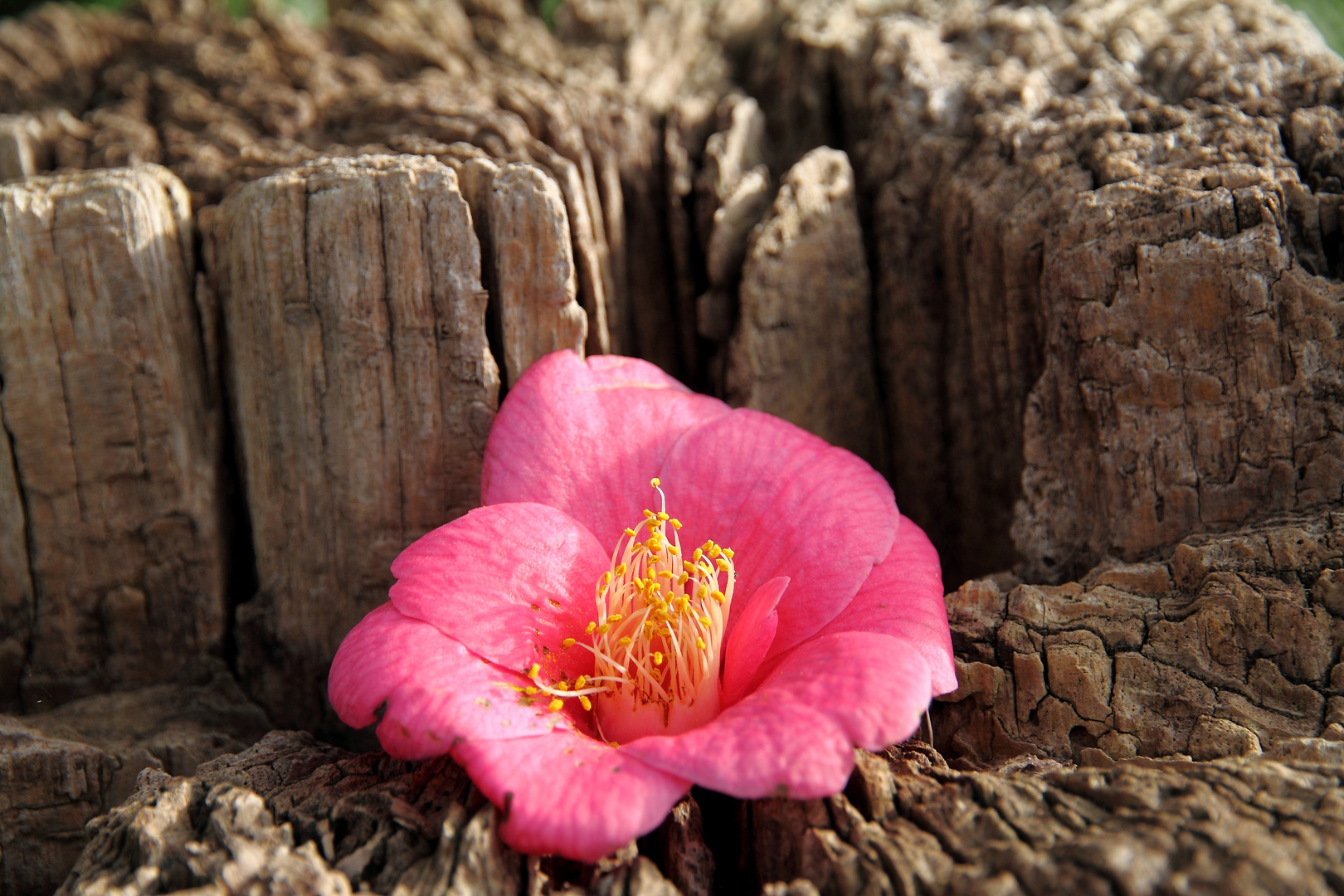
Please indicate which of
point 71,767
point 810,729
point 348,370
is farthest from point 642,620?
point 71,767

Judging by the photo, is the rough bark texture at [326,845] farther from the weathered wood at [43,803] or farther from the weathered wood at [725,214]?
the weathered wood at [725,214]

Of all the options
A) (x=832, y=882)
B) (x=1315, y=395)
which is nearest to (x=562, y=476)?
(x=832, y=882)

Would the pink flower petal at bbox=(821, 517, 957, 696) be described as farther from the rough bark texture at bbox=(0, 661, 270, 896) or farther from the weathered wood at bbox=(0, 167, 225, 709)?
the weathered wood at bbox=(0, 167, 225, 709)

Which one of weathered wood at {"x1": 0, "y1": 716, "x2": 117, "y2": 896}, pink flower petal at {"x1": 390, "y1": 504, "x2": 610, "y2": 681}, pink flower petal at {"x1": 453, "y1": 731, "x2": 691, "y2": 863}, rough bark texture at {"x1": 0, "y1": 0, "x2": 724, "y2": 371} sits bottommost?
weathered wood at {"x1": 0, "y1": 716, "x2": 117, "y2": 896}

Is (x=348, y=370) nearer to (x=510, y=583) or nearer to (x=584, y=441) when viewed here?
(x=584, y=441)

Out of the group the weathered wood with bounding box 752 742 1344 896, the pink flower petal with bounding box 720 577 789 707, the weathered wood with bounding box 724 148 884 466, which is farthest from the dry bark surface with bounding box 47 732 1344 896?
the weathered wood with bounding box 724 148 884 466

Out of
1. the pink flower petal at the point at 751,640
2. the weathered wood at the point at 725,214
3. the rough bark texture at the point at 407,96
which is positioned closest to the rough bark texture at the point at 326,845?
the pink flower petal at the point at 751,640

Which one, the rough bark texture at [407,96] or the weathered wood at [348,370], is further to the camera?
the rough bark texture at [407,96]

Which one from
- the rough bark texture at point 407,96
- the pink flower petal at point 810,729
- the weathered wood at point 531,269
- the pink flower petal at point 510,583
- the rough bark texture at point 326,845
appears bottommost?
the rough bark texture at point 326,845

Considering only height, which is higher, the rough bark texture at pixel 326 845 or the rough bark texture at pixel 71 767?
the rough bark texture at pixel 326 845
